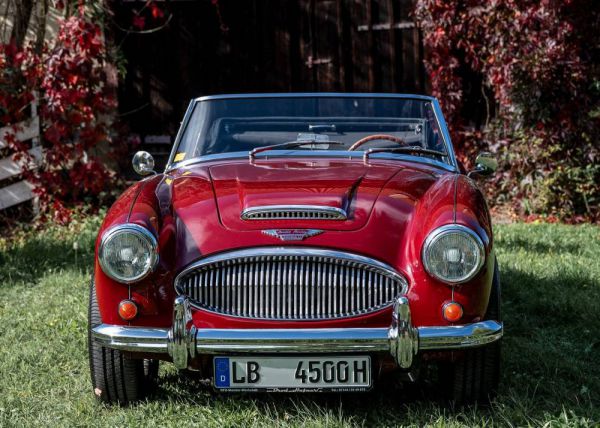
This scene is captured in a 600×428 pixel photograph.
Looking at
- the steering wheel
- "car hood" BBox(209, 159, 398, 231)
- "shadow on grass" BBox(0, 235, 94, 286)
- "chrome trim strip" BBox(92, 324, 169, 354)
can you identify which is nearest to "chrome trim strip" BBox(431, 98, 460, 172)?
the steering wheel

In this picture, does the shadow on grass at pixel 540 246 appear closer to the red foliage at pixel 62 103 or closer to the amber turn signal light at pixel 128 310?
the red foliage at pixel 62 103

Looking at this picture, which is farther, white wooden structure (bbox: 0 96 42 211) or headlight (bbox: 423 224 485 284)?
white wooden structure (bbox: 0 96 42 211)

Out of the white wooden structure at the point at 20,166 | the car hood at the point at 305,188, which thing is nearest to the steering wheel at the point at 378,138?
the car hood at the point at 305,188

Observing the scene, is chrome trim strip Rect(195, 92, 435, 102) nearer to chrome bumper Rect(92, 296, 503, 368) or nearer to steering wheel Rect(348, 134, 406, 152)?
steering wheel Rect(348, 134, 406, 152)

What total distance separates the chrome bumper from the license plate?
0.26 feet

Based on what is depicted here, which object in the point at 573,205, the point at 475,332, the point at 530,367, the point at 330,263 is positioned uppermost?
the point at 330,263

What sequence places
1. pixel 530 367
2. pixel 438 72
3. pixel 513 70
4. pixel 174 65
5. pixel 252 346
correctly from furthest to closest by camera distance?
pixel 174 65 < pixel 438 72 < pixel 513 70 < pixel 530 367 < pixel 252 346

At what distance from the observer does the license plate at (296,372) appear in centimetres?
304

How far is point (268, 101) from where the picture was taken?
4379mm

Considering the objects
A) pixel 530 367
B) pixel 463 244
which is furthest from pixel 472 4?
pixel 463 244

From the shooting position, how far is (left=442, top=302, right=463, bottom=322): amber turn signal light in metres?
3.03

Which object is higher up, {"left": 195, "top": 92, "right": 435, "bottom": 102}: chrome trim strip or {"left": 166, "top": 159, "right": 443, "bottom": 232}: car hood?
{"left": 195, "top": 92, "right": 435, "bottom": 102}: chrome trim strip

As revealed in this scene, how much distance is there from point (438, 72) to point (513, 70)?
92cm

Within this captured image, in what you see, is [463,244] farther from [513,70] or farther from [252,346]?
[513,70]
